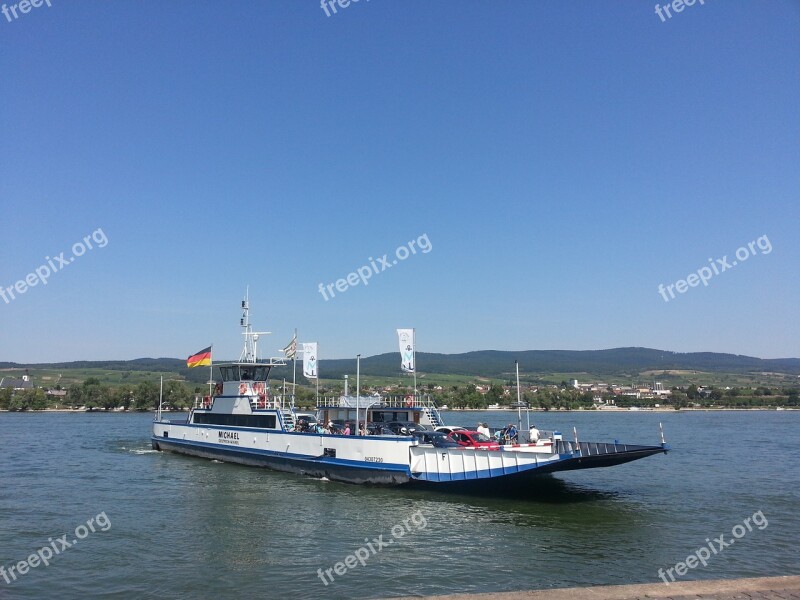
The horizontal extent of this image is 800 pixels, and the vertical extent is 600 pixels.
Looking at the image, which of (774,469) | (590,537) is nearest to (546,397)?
(774,469)

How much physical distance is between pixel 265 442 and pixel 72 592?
2063 cm

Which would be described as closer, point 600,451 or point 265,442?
point 600,451

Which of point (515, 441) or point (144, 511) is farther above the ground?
point (515, 441)

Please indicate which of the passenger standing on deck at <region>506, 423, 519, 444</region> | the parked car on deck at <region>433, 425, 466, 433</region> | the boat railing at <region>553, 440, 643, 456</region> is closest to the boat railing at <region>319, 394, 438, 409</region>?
the parked car on deck at <region>433, 425, 466, 433</region>

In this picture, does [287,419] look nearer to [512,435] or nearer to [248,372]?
[248,372]

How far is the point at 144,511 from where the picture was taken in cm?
2452

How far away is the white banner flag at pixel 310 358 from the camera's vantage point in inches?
1465

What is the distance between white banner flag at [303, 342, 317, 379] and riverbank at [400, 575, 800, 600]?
27.5 metres

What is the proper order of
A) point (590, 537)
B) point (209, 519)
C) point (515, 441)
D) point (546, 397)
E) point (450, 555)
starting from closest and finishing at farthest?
point (450, 555) → point (590, 537) → point (209, 519) → point (515, 441) → point (546, 397)

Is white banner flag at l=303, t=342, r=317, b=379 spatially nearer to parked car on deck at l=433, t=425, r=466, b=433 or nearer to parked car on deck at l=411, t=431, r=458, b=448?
parked car on deck at l=433, t=425, r=466, b=433

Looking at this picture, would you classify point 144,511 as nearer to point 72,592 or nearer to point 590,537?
point 72,592

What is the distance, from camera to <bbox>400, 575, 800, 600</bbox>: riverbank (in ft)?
32.3

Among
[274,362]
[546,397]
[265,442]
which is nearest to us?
[265,442]

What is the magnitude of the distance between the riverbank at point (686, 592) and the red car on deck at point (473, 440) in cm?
1753
